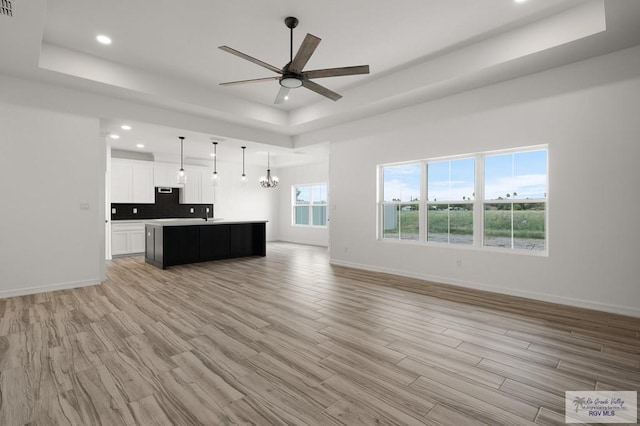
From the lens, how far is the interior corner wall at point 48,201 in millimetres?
4055

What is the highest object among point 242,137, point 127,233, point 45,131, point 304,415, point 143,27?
point 143,27

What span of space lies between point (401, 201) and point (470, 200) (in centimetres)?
127

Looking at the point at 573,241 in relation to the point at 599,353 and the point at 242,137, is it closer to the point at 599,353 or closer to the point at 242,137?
the point at 599,353

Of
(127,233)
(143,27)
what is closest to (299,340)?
(143,27)

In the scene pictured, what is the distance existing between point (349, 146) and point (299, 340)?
4.51 metres

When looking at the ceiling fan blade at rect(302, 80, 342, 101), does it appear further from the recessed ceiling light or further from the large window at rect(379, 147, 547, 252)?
the recessed ceiling light

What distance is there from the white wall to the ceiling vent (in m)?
7.67

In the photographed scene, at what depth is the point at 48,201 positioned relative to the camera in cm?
432

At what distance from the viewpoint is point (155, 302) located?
3830mm

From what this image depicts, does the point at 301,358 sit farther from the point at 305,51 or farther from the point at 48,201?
the point at 48,201

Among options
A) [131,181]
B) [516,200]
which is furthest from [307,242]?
[516,200]

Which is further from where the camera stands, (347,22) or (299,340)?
(347,22)

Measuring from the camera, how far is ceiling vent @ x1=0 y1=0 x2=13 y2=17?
2685 mm

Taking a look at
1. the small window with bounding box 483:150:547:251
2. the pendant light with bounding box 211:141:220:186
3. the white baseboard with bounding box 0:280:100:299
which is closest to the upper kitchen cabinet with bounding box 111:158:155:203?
the pendant light with bounding box 211:141:220:186
